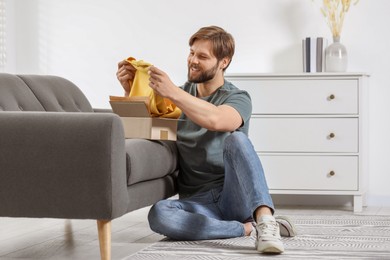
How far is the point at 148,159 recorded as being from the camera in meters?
2.95

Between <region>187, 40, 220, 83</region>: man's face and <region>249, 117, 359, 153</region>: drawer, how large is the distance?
5.24 feet

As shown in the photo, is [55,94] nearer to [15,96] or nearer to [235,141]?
[15,96]

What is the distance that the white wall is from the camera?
16.4ft

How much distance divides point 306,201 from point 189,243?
2115 millimetres

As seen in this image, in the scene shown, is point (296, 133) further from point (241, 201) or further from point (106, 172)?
point (106, 172)

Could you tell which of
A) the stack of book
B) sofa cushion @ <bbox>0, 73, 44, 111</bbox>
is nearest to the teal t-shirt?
sofa cushion @ <bbox>0, 73, 44, 111</bbox>

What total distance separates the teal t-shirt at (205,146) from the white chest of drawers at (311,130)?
1.50m

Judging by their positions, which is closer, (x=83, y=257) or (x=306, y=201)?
(x=83, y=257)

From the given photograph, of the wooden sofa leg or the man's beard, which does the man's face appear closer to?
the man's beard

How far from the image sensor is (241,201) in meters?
3.10

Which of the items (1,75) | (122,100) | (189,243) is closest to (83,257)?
(189,243)

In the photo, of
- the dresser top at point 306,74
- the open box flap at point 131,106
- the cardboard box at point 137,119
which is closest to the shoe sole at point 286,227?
the cardboard box at point 137,119

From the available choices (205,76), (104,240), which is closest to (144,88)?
(205,76)

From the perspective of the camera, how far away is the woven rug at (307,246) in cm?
281
